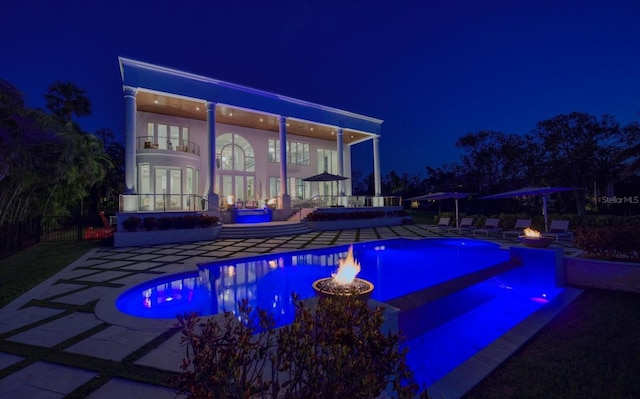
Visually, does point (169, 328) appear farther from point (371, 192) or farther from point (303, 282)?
point (371, 192)

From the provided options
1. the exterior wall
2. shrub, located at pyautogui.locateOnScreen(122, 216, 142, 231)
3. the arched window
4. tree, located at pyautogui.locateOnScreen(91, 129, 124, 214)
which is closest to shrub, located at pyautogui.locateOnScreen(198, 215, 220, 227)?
shrub, located at pyautogui.locateOnScreen(122, 216, 142, 231)

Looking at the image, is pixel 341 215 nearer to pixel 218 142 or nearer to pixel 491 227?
pixel 491 227

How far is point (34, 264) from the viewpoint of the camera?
7.78m

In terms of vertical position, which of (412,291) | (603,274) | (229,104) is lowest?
(412,291)

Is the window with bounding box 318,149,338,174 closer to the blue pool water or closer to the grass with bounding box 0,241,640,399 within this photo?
the blue pool water

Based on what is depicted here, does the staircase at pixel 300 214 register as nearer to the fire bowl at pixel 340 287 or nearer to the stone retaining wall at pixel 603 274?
the stone retaining wall at pixel 603 274

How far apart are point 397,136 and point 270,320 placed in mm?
87075

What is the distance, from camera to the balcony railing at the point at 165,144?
1673 cm

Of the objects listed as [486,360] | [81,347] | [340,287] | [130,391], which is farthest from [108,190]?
[486,360]

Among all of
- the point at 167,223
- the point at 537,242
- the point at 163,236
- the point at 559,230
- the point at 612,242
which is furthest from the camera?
the point at 167,223

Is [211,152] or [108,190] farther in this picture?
[108,190]

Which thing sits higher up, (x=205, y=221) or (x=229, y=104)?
(x=229, y=104)

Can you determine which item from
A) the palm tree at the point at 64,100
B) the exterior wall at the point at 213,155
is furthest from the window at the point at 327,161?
the palm tree at the point at 64,100

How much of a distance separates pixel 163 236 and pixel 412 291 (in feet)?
34.7
